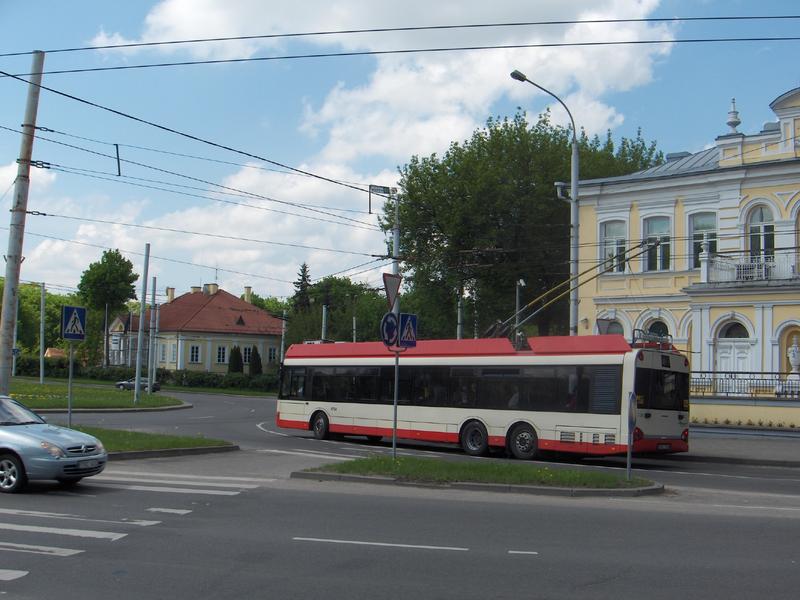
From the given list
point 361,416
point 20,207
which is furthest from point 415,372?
point 20,207

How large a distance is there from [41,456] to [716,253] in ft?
92.6

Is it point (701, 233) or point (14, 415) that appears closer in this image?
point (14, 415)

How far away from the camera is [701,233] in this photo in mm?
36375

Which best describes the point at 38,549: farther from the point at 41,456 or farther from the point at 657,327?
the point at 657,327

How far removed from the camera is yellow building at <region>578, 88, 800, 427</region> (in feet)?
107

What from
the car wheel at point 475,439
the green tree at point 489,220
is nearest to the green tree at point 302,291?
the green tree at point 489,220

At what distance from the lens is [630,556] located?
9.03 metres

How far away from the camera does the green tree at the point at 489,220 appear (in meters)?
46.4


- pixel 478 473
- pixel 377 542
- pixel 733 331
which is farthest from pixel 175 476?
pixel 733 331

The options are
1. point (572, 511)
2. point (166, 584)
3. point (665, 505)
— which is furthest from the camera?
point (665, 505)

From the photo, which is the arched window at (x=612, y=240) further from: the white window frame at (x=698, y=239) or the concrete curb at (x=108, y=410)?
the concrete curb at (x=108, y=410)

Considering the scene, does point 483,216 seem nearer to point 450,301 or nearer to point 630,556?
point 450,301

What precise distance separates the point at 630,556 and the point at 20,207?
51.0ft

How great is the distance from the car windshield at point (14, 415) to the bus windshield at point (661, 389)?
1296cm
